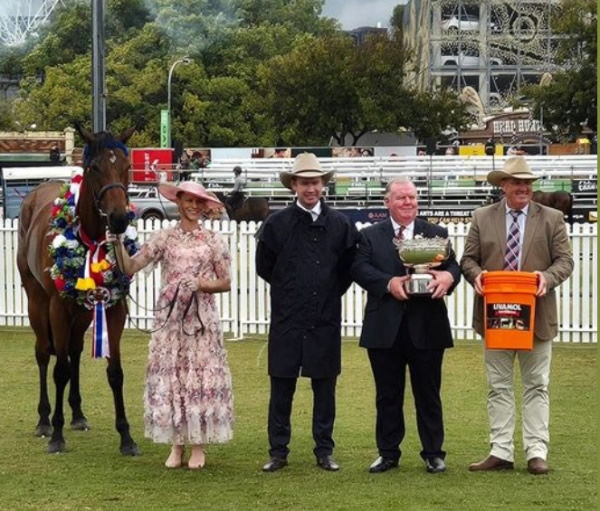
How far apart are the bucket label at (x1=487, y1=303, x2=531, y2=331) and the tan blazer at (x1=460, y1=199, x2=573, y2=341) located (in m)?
0.21

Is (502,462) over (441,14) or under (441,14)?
under

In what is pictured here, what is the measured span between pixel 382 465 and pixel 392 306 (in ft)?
3.48

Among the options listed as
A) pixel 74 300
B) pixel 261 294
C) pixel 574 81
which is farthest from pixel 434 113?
pixel 74 300

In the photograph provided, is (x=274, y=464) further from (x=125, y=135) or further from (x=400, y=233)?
(x=125, y=135)

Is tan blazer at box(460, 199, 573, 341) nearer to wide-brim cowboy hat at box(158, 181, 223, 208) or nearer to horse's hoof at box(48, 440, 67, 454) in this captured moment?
wide-brim cowboy hat at box(158, 181, 223, 208)

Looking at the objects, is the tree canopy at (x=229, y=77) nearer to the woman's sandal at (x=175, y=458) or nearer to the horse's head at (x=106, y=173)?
the horse's head at (x=106, y=173)

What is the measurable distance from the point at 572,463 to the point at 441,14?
78.3m

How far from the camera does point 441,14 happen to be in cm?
8481

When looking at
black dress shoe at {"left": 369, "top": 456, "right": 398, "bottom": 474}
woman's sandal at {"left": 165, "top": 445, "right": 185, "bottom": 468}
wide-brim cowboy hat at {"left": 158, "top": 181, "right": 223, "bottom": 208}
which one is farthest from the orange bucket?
woman's sandal at {"left": 165, "top": 445, "right": 185, "bottom": 468}

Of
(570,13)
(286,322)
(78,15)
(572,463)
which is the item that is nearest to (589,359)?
(572,463)

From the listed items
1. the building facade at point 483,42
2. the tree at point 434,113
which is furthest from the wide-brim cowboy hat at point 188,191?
the building facade at point 483,42

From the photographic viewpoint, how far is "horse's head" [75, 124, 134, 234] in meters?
8.91

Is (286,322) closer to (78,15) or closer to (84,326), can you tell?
(84,326)

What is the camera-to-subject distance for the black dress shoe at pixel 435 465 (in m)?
8.41
